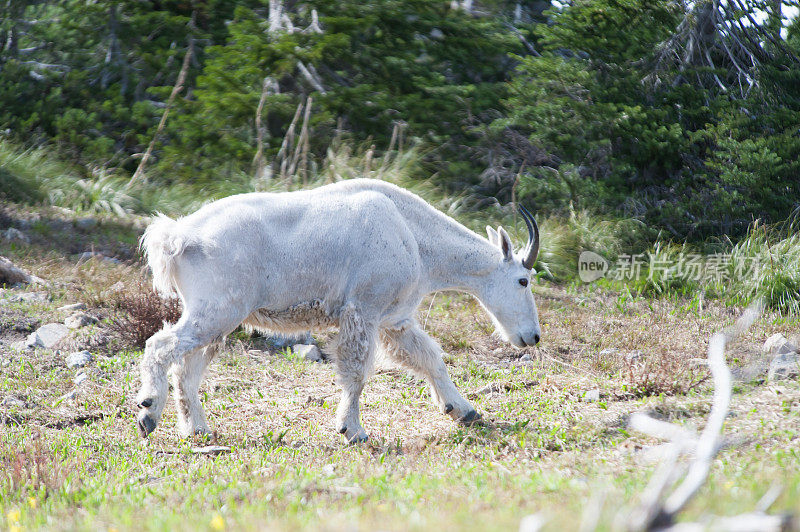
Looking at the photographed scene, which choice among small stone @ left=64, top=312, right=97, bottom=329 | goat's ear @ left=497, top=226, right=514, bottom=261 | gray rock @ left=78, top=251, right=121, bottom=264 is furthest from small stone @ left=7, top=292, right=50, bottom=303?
goat's ear @ left=497, top=226, right=514, bottom=261

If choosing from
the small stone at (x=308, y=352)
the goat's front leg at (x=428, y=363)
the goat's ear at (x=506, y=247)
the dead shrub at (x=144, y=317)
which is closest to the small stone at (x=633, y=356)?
the goat's ear at (x=506, y=247)

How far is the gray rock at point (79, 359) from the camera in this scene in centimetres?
788

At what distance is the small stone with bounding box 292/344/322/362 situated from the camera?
8.75 meters

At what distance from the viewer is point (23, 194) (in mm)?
13000

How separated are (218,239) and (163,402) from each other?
1.24m

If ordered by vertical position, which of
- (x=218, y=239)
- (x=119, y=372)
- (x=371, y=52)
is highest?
(x=371, y=52)

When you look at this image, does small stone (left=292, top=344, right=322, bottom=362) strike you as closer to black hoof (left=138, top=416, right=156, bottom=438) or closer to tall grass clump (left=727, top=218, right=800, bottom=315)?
black hoof (left=138, top=416, right=156, bottom=438)

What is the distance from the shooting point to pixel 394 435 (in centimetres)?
650

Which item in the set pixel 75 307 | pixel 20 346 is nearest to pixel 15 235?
pixel 75 307

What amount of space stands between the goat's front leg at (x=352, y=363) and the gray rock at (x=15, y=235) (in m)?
7.29

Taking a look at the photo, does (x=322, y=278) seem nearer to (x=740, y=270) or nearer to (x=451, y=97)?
(x=740, y=270)

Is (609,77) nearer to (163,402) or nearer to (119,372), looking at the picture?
(119,372)

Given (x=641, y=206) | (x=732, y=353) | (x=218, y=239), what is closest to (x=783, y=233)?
(x=641, y=206)

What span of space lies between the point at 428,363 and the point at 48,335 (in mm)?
4379
